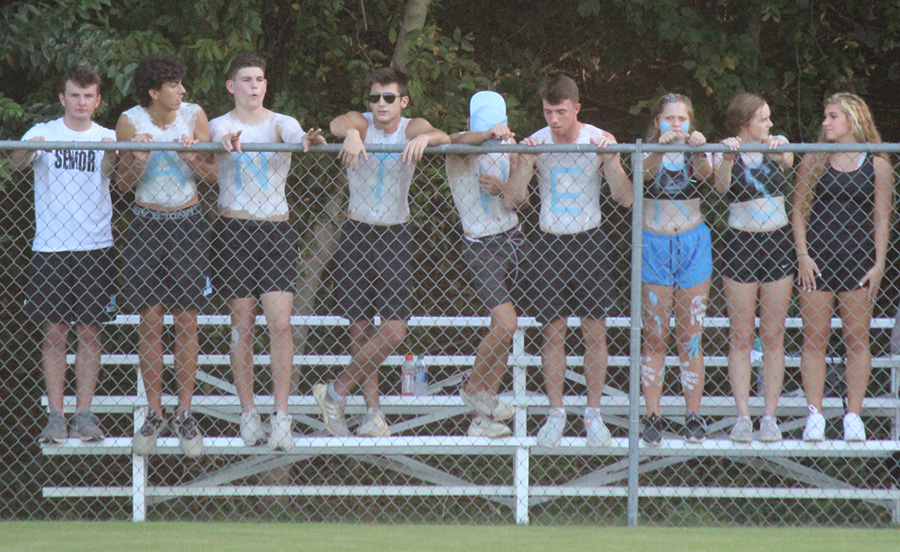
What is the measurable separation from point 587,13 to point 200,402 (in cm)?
393

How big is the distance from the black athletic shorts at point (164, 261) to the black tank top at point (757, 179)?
8.72 feet

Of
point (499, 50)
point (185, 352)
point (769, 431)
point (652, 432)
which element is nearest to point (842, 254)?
point (769, 431)

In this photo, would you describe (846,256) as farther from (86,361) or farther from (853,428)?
(86,361)

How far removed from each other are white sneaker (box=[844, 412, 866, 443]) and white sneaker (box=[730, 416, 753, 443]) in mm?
505

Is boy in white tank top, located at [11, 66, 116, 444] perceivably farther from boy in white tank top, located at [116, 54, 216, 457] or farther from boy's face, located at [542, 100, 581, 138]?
boy's face, located at [542, 100, 581, 138]

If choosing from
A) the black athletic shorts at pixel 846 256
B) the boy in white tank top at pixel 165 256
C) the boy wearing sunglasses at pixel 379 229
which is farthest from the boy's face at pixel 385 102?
the black athletic shorts at pixel 846 256

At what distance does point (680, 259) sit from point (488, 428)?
1.28m

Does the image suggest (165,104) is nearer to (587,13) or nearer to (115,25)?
(115,25)

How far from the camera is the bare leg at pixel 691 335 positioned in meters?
5.20

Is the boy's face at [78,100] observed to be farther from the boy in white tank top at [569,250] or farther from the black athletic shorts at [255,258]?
the boy in white tank top at [569,250]

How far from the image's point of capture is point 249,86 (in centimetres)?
516

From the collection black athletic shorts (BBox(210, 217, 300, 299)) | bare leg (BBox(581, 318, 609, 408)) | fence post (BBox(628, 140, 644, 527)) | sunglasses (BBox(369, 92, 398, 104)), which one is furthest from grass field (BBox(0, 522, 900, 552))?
sunglasses (BBox(369, 92, 398, 104))

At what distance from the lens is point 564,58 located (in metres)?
8.73

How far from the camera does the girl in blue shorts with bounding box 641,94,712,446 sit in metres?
5.18
